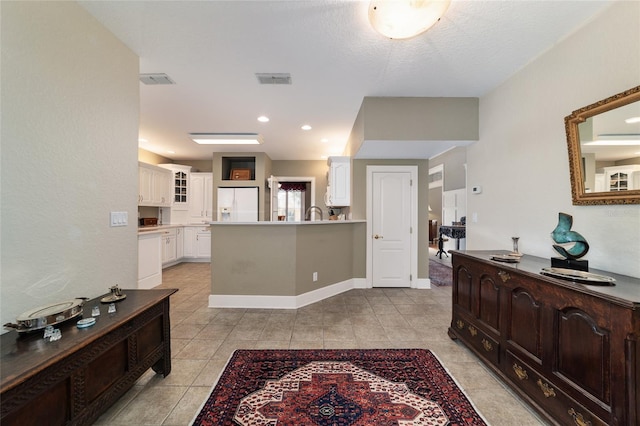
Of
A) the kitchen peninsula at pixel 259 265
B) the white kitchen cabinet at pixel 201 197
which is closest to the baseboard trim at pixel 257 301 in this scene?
the kitchen peninsula at pixel 259 265

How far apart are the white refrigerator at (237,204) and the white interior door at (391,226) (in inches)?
125

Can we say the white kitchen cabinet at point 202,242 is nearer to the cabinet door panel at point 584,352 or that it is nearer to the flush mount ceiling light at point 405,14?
the flush mount ceiling light at point 405,14

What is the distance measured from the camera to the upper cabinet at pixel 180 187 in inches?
250

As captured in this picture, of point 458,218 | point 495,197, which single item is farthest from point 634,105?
point 458,218

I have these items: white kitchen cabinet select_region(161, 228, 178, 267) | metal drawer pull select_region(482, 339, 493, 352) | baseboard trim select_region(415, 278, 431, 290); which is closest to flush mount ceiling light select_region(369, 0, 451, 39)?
metal drawer pull select_region(482, 339, 493, 352)

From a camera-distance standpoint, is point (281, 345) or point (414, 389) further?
point (281, 345)

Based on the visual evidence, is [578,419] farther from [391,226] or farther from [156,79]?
[156,79]

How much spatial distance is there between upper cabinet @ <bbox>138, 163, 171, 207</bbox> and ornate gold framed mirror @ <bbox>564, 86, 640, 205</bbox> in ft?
21.7

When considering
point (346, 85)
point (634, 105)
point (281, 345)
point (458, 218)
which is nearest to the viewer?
point (634, 105)

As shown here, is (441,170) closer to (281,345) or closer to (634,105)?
(634,105)

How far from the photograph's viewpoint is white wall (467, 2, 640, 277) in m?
1.67

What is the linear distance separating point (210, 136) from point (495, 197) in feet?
15.1

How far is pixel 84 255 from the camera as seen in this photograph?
182 cm

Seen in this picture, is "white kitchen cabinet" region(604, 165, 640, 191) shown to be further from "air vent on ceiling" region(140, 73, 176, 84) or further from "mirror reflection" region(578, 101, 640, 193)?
"air vent on ceiling" region(140, 73, 176, 84)
